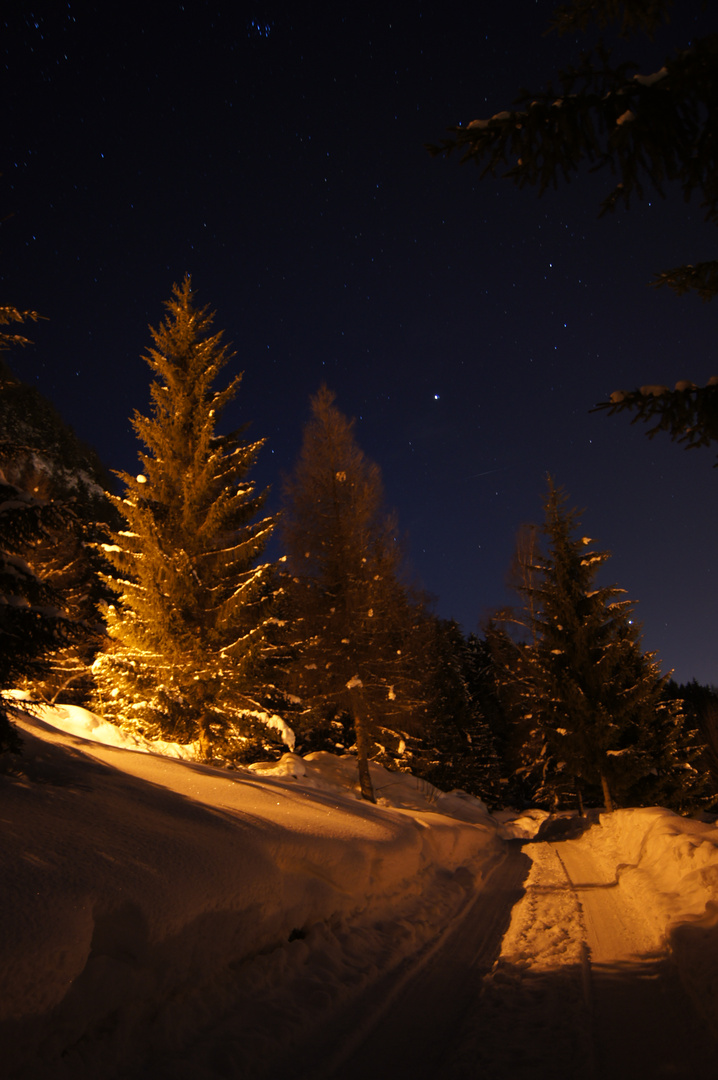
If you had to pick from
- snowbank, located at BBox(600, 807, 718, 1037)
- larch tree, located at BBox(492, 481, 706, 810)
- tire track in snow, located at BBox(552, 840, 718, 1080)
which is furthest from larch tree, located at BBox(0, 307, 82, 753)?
larch tree, located at BBox(492, 481, 706, 810)

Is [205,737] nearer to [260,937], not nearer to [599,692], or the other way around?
[260,937]

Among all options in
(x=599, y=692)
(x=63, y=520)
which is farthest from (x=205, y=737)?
(x=599, y=692)

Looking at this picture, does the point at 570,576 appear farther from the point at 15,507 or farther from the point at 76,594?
the point at 76,594

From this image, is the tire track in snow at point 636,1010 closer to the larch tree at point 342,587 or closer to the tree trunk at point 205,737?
the tree trunk at point 205,737

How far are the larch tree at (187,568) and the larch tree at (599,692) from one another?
10.5 meters

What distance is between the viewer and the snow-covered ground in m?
3.04

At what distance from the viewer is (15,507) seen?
4906 mm

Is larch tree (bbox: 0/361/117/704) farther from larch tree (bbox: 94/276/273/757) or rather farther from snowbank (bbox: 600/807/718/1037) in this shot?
snowbank (bbox: 600/807/718/1037)

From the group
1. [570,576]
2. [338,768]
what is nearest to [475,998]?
[338,768]

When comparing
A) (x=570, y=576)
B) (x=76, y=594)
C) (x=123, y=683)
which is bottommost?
(x=123, y=683)

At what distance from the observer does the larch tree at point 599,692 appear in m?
16.2

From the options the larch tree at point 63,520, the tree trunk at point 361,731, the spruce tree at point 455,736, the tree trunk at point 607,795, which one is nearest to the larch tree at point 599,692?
Answer: the tree trunk at point 607,795

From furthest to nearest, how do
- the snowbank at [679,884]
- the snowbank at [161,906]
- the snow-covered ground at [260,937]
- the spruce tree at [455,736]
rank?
the spruce tree at [455,736] < the snowbank at [679,884] < the snow-covered ground at [260,937] < the snowbank at [161,906]

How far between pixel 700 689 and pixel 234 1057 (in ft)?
250
